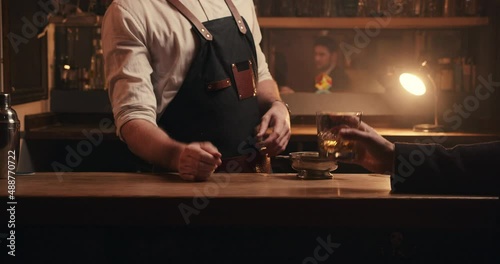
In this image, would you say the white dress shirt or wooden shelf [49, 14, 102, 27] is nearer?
the white dress shirt

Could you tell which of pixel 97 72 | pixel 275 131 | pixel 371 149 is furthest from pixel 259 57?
pixel 97 72

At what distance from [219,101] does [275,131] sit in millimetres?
230

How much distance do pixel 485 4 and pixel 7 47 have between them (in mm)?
2863

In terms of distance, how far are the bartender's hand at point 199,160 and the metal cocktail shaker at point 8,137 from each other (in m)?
0.45

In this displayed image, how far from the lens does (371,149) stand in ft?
5.93

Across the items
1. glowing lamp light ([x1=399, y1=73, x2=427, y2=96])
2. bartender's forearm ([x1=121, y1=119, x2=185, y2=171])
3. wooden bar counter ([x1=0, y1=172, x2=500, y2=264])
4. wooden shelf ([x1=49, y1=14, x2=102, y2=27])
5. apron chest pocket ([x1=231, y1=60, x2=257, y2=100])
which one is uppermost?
wooden shelf ([x1=49, y1=14, x2=102, y2=27])

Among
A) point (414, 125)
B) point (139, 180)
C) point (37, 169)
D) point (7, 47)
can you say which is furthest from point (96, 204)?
point (414, 125)

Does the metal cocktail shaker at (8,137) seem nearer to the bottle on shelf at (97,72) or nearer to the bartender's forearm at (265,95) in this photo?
the bartender's forearm at (265,95)

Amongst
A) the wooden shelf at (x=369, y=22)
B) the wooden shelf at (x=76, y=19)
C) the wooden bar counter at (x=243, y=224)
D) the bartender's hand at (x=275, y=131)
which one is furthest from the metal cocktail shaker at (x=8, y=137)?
the wooden shelf at (x=369, y=22)

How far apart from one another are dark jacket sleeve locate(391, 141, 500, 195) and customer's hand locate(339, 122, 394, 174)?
88 mm

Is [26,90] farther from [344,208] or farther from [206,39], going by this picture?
[344,208]

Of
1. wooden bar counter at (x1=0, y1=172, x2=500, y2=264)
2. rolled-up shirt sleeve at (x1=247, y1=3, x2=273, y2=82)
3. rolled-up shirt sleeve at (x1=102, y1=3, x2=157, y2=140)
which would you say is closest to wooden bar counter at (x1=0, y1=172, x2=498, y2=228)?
wooden bar counter at (x1=0, y1=172, x2=500, y2=264)

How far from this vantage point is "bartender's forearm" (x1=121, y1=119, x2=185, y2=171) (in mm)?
1951

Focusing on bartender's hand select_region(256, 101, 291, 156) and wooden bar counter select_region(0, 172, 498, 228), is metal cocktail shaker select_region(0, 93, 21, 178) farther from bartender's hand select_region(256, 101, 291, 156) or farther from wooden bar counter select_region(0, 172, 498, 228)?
bartender's hand select_region(256, 101, 291, 156)
